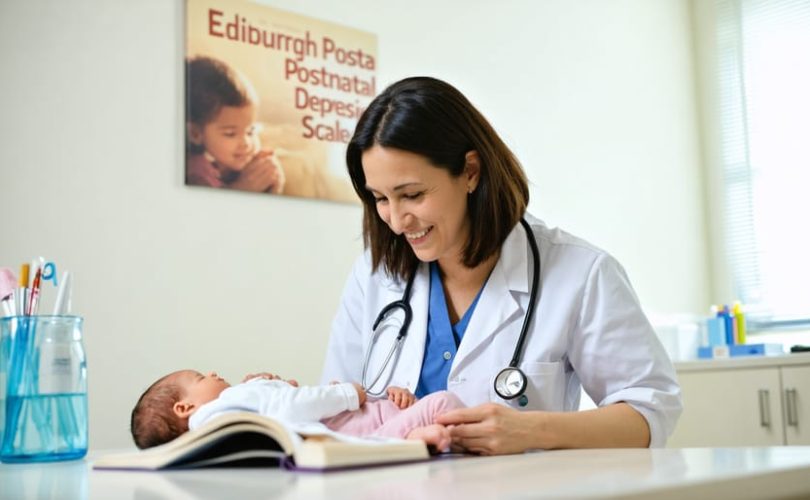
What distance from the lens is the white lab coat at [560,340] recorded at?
1526 millimetres

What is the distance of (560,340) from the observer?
5.20ft

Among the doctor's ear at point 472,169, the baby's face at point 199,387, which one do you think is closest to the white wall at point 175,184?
the baby's face at point 199,387

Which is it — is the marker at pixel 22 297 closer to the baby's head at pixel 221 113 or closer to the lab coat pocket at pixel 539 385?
the lab coat pocket at pixel 539 385

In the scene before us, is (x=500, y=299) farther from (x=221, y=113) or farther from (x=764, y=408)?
(x=764, y=408)

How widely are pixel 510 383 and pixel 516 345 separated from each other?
117mm

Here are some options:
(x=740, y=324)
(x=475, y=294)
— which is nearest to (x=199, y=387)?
(x=475, y=294)

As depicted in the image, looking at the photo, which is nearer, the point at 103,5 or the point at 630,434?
the point at 630,434

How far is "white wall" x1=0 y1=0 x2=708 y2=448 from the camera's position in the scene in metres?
2.44

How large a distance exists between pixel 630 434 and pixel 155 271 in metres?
1.62

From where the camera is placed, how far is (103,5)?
2.56 meters

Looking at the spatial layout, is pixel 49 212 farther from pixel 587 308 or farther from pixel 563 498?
pixel 563 498

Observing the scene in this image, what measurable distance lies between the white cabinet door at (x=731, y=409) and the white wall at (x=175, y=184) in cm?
87

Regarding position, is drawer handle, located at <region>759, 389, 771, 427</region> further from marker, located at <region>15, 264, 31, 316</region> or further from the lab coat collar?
marker, located at <region>15, 264, 31, 316</region>

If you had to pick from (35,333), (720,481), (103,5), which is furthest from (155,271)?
(720,481)
